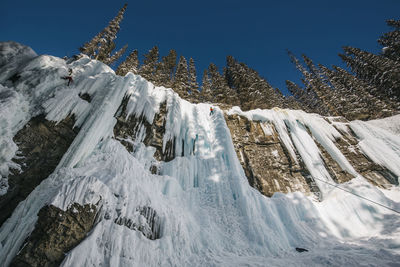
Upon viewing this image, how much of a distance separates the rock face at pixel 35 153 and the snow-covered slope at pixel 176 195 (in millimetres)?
294

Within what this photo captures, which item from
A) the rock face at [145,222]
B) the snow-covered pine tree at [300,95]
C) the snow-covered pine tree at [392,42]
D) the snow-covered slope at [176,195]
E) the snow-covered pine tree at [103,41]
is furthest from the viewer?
the snow-covered pine tree at [300,95]

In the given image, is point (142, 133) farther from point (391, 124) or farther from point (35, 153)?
point (391, 124)

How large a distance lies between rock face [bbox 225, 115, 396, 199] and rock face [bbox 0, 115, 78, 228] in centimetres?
869

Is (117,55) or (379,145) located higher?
(117,55)

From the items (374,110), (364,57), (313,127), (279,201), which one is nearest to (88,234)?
(279,201)

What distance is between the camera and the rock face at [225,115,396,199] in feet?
30.6

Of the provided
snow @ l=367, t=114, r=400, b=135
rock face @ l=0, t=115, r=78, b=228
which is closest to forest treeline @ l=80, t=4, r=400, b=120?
snow @ l=367, t=114, r=400, b=135

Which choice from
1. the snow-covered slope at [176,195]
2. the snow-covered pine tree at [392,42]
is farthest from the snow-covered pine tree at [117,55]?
the snow-covered pine tree at [392,42]

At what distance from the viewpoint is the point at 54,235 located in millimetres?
3592

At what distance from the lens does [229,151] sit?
360 inches

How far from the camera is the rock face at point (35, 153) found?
538cm

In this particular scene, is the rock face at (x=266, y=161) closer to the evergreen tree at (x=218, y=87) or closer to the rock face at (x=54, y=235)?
the rock face at (x=54, y=235)

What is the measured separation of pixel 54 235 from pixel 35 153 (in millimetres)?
3968

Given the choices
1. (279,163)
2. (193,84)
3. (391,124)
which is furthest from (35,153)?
(391,124)
